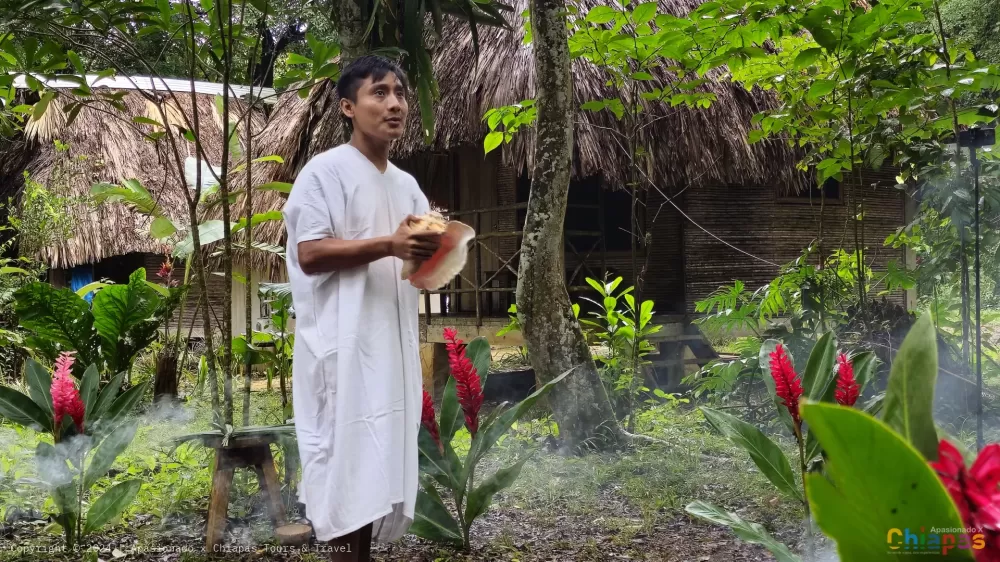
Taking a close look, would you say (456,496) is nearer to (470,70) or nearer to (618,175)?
(618,175)

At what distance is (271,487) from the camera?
2.54 m

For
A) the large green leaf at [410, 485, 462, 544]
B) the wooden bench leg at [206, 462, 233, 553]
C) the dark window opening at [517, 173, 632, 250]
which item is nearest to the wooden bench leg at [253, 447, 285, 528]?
the wooden bench leg at [206, 462, 233, 553]

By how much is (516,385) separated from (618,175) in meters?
2.22

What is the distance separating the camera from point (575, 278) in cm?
697

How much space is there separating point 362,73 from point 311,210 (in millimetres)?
376

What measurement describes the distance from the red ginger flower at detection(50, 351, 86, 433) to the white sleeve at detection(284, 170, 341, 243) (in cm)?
120

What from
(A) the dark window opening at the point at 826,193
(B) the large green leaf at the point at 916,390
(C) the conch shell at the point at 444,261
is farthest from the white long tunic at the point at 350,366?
(A) the dark window opening at the point at 826,193

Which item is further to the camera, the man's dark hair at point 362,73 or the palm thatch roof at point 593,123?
the palm thatch roof at point 593,123

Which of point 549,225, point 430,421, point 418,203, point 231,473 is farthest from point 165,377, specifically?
point 418,203

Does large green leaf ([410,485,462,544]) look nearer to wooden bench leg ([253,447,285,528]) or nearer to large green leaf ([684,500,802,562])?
wooden bench leg ([253,447,285,528])

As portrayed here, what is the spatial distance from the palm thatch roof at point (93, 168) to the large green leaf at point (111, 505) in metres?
7.81

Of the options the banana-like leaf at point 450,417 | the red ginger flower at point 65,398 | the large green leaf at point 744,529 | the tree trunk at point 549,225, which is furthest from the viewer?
the tree trunk at point 549,225

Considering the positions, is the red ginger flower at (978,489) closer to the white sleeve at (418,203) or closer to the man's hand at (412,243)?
the man's hand at (412,243)

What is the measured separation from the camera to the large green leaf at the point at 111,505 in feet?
7.90
